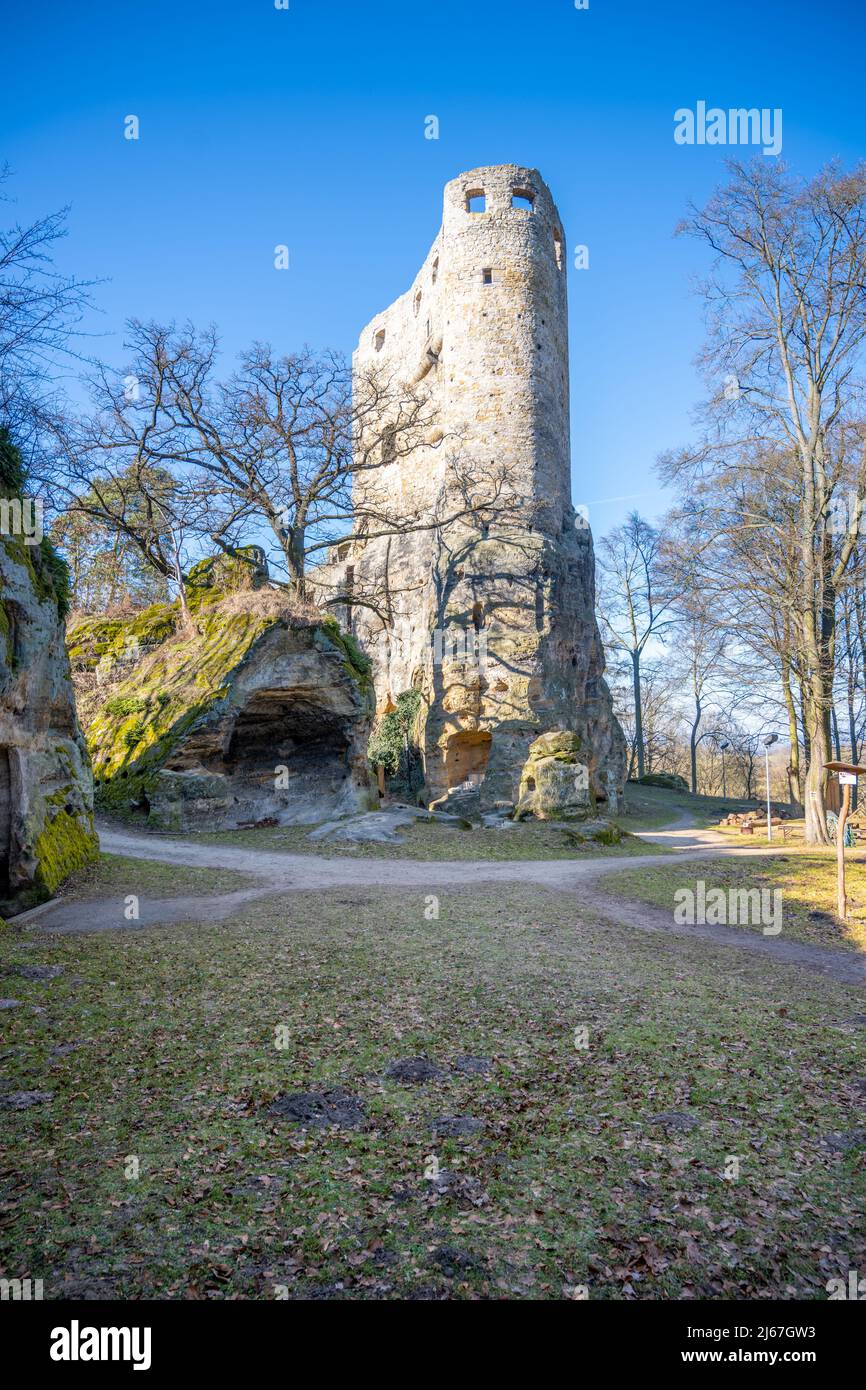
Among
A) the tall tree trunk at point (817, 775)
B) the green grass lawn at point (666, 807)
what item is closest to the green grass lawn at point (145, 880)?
the tall tree trunk at point (817, 775)

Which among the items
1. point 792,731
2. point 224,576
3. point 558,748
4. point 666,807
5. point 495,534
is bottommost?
point 666,807

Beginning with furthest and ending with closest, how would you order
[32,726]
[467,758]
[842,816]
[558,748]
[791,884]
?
[467,758], [558,748], [791,884], [842,816], [32,726]

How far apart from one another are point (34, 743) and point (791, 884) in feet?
34.9

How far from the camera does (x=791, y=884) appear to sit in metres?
10.9

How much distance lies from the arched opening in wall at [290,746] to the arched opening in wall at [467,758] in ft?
20.8

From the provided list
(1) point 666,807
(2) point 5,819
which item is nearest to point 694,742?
(1) point 666,807

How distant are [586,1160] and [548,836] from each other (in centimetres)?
1257

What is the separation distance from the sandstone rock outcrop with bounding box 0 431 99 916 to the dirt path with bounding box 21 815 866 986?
0.59m

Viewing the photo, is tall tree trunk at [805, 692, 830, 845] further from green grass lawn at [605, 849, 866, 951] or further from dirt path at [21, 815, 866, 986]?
green grass lawn at [605, 849, 866, 951]

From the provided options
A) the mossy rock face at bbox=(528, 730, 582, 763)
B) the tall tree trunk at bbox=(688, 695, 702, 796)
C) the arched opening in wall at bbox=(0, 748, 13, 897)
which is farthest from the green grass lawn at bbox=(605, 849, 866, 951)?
the tall tree trunk at bbox=(688, 695, 702, 796)

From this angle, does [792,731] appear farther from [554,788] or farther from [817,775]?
[554,788]

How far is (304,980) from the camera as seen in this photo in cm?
593
